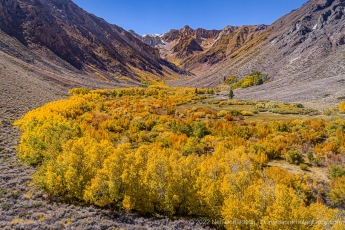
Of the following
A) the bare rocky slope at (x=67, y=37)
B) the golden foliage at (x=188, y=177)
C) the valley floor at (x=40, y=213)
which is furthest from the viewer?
the bare rocky slope at (x=67, y=37)

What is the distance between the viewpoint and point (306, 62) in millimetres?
75375

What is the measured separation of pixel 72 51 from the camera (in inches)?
4604

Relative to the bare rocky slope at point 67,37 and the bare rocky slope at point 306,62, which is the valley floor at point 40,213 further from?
the bare rocky slope at point 67,37

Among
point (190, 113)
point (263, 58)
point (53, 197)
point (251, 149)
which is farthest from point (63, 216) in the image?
point (263, 58)

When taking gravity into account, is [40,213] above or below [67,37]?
below

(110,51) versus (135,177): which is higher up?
(110,51)

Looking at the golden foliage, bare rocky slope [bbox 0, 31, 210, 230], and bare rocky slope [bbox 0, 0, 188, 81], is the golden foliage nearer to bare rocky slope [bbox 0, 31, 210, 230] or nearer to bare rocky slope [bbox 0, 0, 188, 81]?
bare rocky slope [bbox 0, 31, 210, 230]

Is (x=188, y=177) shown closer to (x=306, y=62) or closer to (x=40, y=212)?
(x=40, y=212)

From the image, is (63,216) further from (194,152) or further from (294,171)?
(294,171)

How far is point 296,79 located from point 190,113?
43.0m

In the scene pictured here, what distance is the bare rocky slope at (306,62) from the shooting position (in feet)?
168

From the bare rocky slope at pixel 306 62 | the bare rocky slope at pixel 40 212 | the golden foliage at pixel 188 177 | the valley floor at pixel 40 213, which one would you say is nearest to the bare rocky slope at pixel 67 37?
the bare rocky slope at pixel 306 62

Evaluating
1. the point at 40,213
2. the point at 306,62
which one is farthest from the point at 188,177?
the point at 306,62

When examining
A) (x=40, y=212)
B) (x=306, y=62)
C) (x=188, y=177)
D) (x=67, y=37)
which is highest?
(x=67, y=37)
